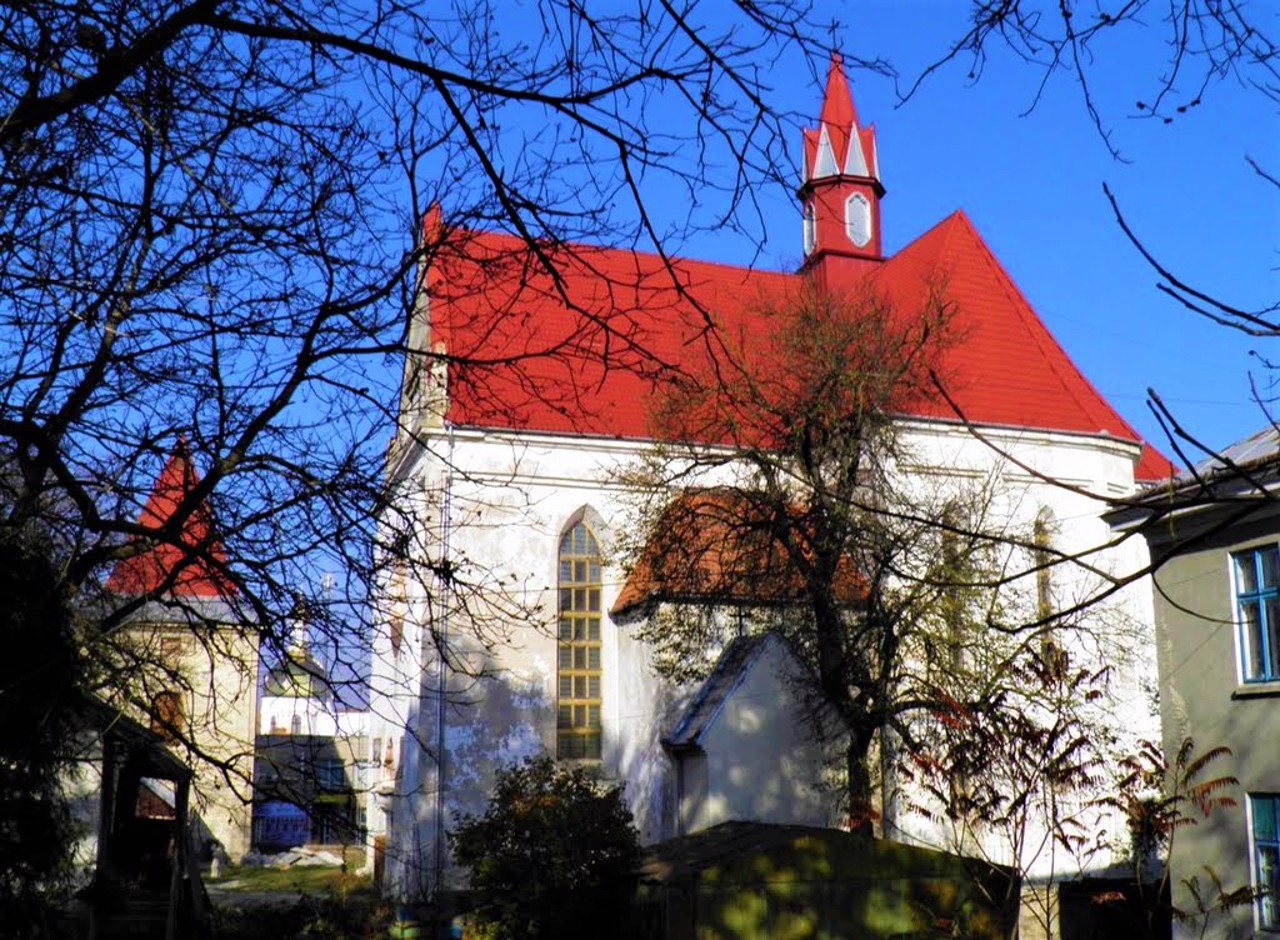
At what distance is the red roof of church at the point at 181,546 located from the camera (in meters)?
6.41

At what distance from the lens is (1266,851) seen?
48.1 feet

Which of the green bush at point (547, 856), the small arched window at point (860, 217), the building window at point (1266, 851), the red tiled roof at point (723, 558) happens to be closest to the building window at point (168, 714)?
the green bush at point (547, 856)

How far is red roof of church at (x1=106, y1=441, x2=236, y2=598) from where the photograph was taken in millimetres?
6410

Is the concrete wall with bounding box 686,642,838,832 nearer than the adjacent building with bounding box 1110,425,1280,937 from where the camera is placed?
No

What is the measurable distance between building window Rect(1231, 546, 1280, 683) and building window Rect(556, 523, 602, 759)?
1414cm

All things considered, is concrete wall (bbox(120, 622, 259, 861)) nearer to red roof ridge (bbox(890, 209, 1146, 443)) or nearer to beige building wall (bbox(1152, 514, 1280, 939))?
beige building wall (bbox(1152, 514, 1280, 939))

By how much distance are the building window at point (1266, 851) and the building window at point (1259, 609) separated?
130 centimetres

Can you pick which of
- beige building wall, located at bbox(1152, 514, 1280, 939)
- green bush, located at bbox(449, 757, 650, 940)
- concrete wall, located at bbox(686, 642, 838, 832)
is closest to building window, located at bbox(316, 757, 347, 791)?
Answer: green bush, located at bbox(449, 757, 650, 940)

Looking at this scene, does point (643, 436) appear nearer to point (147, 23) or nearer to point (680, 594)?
point (680, 594)

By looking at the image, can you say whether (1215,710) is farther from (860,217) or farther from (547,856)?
(860,217)

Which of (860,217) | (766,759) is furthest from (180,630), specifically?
(860,217)

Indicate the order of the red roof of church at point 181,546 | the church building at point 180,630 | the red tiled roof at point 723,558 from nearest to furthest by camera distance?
the red roof of church at point 181,546
the church building at point 180,630
the red tiled roof at point 723,558

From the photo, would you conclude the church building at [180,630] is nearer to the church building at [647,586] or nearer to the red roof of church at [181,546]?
the red roof of church at [181,546]

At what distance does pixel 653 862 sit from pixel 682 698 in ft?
→ 34.1
